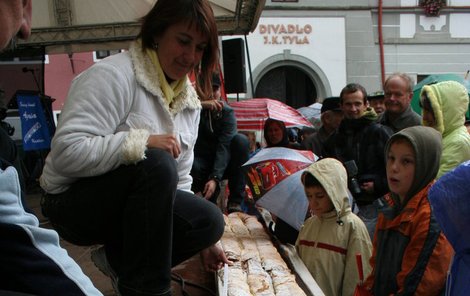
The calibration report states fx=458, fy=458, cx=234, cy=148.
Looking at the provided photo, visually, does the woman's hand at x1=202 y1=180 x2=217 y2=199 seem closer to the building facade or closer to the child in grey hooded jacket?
the child in grey hooded jacket

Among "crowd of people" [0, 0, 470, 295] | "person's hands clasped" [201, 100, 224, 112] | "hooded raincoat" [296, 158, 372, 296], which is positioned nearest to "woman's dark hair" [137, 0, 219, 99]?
"crowd of people" [0, 0, 470, 295]

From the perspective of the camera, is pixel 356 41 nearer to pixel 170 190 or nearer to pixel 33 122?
pixel 33 122

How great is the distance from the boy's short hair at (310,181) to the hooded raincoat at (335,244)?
51 mm

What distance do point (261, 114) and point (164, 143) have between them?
4406 mm

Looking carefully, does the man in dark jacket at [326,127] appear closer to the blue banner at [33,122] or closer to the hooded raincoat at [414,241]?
the hooded raincoat at [414,241]

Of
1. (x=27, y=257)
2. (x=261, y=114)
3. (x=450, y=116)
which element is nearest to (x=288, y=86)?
(x=261, y=114)

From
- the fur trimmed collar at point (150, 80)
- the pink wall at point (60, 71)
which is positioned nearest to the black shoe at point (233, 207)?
the fur trimmed collar at point (150, 80)

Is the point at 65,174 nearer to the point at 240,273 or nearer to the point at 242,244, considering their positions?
the point at 240,273

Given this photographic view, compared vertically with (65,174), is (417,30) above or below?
above

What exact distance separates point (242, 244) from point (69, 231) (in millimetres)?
1257

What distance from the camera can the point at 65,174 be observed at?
163 cm

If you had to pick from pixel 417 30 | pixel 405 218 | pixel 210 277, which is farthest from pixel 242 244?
pixel 417 30

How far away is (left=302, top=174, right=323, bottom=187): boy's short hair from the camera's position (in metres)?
2.75

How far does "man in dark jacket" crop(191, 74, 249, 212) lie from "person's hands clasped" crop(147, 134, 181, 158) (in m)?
2.00
